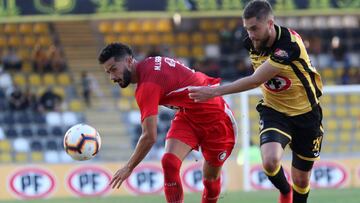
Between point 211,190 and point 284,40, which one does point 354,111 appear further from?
point 284,40

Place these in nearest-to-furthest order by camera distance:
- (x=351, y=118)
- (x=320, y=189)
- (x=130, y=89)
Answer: (x=320, y=189) → (x=351, y=118) → (x=130, y=89)

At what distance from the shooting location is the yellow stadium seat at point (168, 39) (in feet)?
78.8

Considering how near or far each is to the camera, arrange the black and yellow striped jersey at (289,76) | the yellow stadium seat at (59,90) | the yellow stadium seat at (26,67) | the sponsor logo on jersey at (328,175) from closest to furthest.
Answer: the black and yellow striped jersey at (289,76), the sponsor logo on jersey at (328,175), the yellow stadium seat at (59,90), the yellow stadium seat at (26,67)

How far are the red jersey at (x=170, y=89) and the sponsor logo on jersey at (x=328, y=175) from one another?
25.9ft

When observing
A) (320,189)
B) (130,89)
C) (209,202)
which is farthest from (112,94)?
(209,202)

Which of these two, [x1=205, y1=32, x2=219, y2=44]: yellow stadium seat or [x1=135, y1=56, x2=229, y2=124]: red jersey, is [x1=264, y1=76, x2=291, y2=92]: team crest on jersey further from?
[x1=205, y1=32, x2=219, y2=44]: yellow stadium seat

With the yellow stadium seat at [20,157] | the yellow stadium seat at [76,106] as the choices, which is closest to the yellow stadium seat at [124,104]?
the yellow stadium seat at [76,106]

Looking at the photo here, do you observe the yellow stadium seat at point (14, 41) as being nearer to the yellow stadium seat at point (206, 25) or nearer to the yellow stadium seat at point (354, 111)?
the yellow stadium seat at point (206, 25)

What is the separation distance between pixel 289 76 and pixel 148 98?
1.33 metres

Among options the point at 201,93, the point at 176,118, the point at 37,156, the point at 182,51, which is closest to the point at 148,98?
the point at 201,93

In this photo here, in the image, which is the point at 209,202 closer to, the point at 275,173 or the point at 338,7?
the point at 275,173

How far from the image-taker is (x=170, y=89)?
842 cm

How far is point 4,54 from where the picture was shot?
75.4 feet

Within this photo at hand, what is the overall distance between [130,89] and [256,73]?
48.3 ft
